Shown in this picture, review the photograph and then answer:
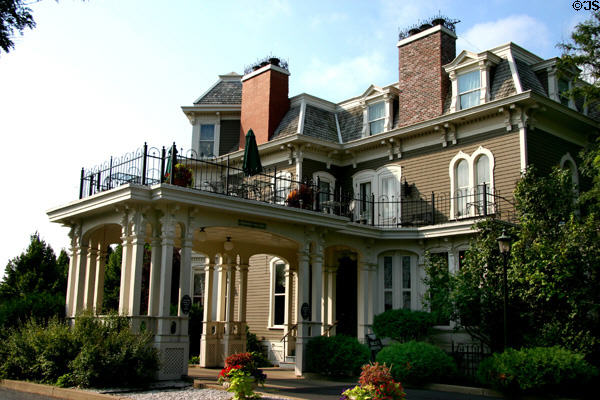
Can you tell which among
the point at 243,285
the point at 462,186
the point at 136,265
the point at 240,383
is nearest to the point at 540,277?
the point at 462,186

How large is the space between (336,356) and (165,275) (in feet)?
16.3

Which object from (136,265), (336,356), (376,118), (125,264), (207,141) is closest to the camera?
(136,265)

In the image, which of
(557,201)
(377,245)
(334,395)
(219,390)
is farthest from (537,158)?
(219,390)

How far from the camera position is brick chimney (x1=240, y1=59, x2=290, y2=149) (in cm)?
2566

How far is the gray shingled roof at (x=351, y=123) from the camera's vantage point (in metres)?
24.5

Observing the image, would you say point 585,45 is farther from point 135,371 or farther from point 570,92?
point 135,371

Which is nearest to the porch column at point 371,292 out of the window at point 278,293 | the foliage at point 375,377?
the window at point 278,293

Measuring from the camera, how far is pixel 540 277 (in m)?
14.4

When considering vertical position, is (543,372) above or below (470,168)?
below

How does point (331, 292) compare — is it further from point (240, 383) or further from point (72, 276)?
point (240, 383)

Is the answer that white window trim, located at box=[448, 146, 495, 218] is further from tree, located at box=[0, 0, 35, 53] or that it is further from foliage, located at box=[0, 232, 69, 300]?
foliage, located at box=[0, 232, 69, 300]

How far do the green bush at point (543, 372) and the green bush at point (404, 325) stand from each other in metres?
5.01

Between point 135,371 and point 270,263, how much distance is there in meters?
11.9

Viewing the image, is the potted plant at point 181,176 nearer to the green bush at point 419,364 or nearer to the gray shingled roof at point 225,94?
the green bush at point 419,364
